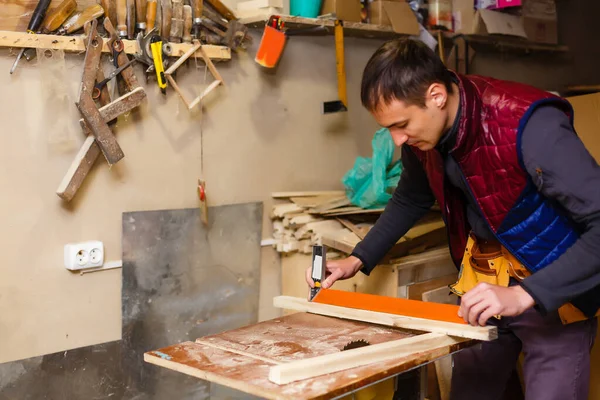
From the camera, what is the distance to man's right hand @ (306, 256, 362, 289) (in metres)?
2.11

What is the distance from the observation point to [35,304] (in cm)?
241

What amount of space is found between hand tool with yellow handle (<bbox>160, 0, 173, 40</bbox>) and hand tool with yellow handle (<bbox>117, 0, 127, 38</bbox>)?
15cm

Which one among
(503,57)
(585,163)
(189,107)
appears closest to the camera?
(585,163)

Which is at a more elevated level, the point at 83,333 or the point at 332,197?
the point at 332,197

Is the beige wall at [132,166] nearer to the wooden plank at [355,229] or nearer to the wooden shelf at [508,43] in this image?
the wooden plank at [355,229]

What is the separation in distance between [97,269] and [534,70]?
3.01 meters

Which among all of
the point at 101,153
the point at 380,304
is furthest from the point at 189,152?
the point at 380,304

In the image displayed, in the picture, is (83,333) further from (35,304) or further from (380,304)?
(380,304)

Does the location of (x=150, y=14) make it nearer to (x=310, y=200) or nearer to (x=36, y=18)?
(x=36, y=18)

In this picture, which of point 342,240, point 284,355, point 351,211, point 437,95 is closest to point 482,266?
point 437,95

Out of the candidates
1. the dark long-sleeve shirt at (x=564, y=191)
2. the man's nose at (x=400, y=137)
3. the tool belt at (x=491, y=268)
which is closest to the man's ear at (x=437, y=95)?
the man's nose at (x=400, y=137)

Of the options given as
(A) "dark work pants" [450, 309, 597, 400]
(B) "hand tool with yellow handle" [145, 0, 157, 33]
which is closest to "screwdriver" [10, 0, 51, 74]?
(B) "hand tool with yellow handle" [145, 0, 157, 33]

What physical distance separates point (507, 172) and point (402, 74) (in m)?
0.37

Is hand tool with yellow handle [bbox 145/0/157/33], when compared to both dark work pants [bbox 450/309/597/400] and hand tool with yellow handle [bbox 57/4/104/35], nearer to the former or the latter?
hand tool with yellow handle [bbox 57/4/104/35]
